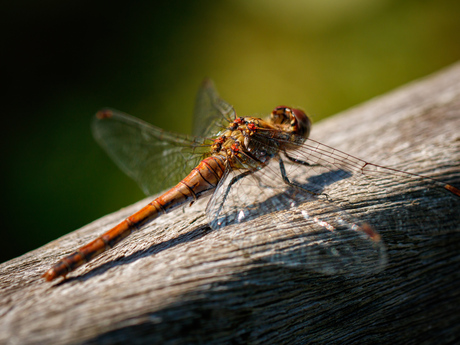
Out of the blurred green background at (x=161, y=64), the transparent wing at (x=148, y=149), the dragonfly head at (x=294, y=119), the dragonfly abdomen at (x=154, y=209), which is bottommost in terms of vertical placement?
the dragonfly abdomen at (x=154, y=209)

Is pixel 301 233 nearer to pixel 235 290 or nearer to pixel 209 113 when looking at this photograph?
pixel 235 290

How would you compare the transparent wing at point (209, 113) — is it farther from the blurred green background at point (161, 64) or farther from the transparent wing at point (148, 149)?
the blurred green background at point (161, 64)

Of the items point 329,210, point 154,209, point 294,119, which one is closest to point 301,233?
point 329,210

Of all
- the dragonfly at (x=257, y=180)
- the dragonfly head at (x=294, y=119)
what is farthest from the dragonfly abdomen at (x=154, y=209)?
the dragonfly head at (x=294, y=119)

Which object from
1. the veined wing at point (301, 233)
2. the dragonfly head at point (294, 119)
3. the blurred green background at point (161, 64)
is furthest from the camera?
the blurred green background at point (161, 64)

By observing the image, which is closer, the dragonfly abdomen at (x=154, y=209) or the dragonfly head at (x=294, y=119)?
the dragonfly abdomen at (x=154, y=209)

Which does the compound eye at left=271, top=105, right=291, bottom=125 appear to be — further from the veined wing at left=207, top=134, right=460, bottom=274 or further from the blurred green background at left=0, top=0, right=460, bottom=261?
the blurred green background at left=0, top=0, right=460, bottom=261

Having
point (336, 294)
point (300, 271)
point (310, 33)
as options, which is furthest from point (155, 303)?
point (310, 33)
